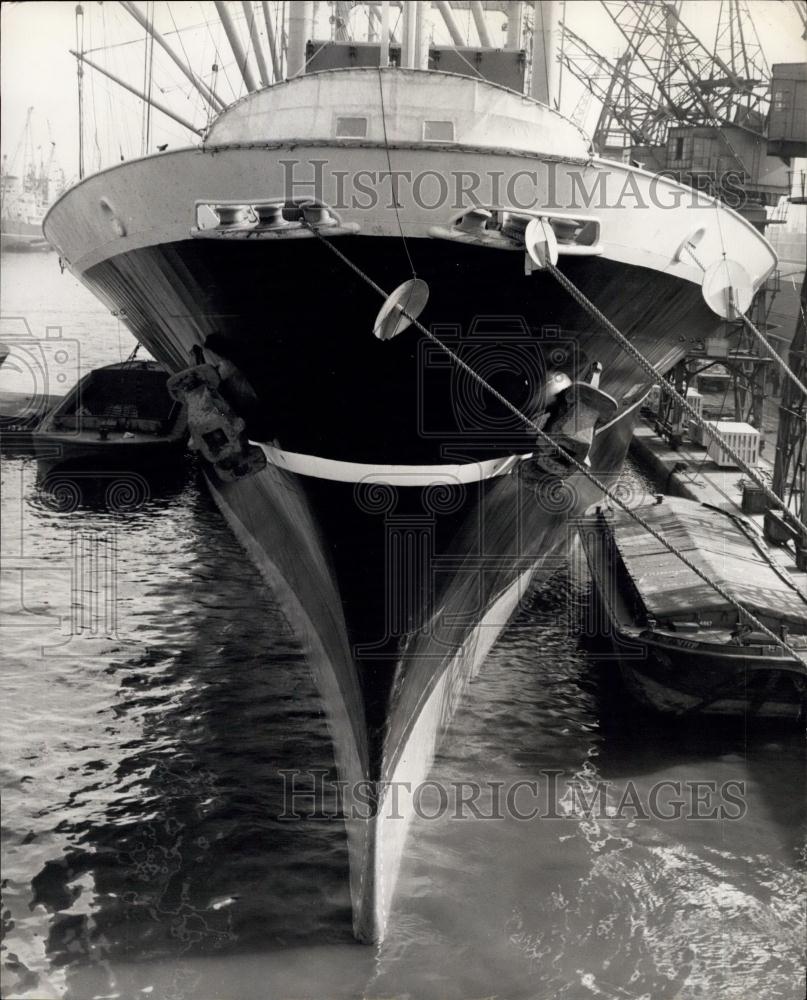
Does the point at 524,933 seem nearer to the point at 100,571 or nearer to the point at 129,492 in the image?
the point at 100,571

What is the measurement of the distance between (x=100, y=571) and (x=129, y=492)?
4306 mm

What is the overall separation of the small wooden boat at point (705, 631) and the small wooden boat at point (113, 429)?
9.98 meters

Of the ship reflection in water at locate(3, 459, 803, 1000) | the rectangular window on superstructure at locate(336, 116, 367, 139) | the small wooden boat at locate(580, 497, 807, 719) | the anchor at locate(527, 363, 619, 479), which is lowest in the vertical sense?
the ship reflection in water at locate(3, 459, 803, 1000)

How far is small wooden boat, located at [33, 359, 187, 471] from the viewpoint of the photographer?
19047 mm

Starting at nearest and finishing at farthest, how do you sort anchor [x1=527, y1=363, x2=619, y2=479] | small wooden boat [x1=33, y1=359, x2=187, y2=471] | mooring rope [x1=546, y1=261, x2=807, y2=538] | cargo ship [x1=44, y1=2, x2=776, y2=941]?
mooring rope [x1=546, y1=261, x2=807, y2=538] < cargo ship [x1=44, y1=2, x2=776, y2=941] < anchor [x1=527, y1=363, x2=619, y2=479] < small wooden boat [x1=33, y1=359, x2=187, y2=471]

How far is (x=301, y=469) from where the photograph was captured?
28.0 ft

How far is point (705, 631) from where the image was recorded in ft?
34.7

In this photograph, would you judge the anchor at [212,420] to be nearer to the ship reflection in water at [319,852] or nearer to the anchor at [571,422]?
the anchor at [571,422]

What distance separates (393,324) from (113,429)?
13.4 m

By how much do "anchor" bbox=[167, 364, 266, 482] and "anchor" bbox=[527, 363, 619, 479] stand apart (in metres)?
2.66

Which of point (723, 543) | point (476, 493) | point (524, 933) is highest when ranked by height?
point (476, 493)

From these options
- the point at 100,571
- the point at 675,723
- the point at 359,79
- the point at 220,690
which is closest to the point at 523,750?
the point at 675,723

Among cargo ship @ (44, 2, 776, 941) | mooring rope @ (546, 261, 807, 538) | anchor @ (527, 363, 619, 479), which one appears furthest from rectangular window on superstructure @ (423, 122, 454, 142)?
anchor @ (527, 363, 619, 479)

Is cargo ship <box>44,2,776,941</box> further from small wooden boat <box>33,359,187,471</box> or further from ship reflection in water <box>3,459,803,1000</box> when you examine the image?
small wooden boat <box>33,359,187,471</box>
